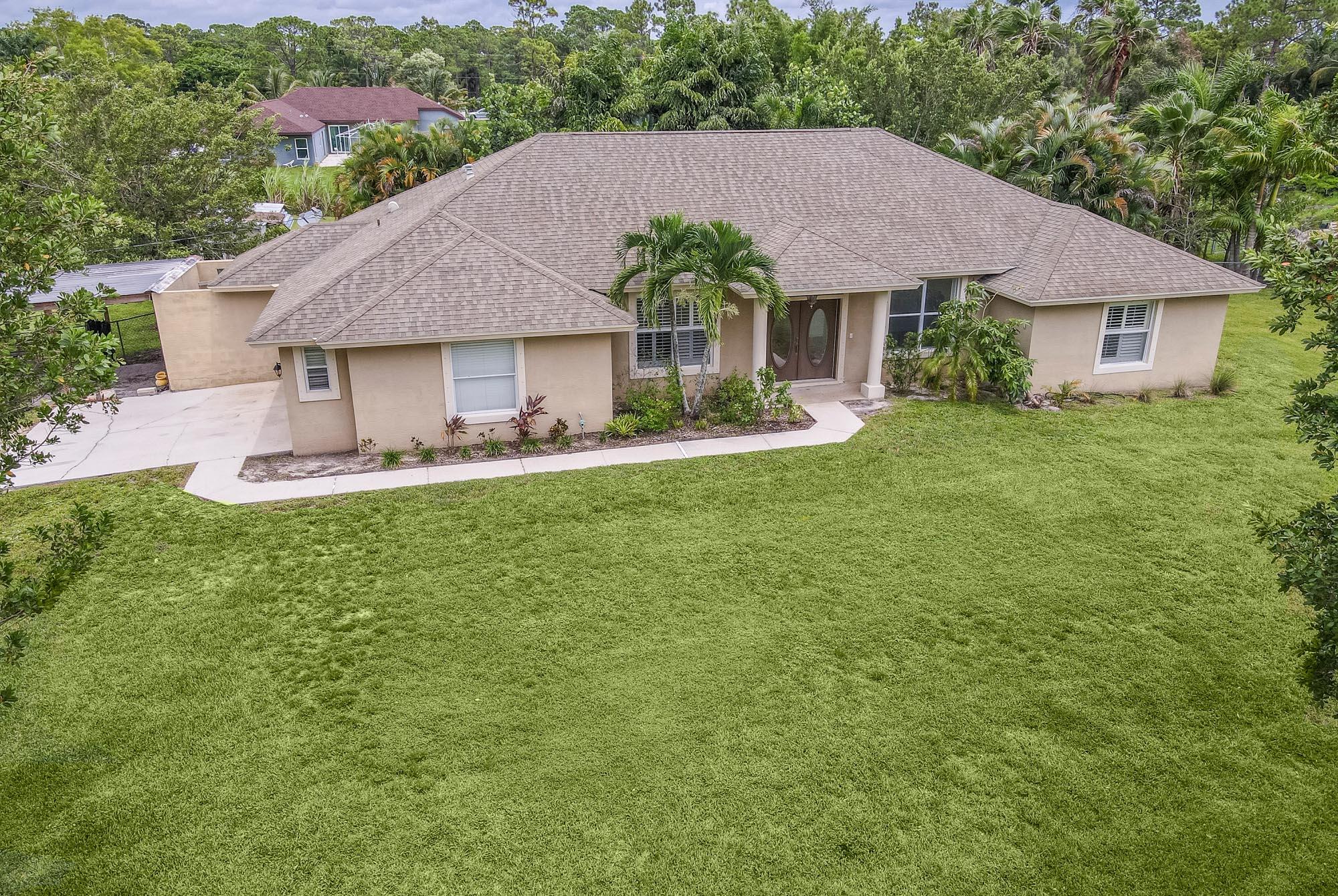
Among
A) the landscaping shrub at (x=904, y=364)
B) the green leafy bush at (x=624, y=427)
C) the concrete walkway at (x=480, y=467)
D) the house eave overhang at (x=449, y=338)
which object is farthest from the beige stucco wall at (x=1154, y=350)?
the house eave overhang at (x=449, y=338)

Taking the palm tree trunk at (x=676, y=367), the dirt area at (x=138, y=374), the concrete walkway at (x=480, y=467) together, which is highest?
the palm tree trunk at (x=676, y=367)

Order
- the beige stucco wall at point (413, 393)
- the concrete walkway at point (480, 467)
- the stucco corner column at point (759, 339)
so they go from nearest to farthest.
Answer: the concrete walkway at point (480, 467), the beige stucco wall at point (413, 393), the stucco corner column at point (759, 339)

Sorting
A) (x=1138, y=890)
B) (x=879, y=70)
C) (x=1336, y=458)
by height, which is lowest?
(x=1138, y=890)

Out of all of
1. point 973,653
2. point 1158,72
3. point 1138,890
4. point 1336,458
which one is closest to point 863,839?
point 1138,890

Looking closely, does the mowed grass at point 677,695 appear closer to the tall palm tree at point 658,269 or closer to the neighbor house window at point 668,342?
the tall palm tree at point 658,269

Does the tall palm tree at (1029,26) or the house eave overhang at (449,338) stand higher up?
the tall palm tree at (1029,26)

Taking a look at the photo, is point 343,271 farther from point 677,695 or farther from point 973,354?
point 973,354

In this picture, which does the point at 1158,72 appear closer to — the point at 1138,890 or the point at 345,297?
the point at 345,297

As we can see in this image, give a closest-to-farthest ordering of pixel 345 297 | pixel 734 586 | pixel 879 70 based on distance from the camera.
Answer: pixel 734 586 → pixel 345 297 → pixel 879 70
